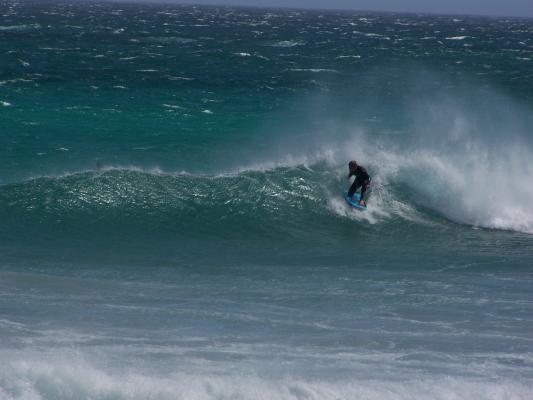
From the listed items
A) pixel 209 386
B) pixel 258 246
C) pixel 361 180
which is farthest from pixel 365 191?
pixel 209 386

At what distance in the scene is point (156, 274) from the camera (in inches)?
548

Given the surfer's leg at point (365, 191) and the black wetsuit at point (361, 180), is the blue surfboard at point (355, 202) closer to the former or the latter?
the surfer's leg at point (365, 191)

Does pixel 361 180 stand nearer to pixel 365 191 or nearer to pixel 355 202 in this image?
pixel 365 191

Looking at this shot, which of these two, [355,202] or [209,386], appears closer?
[209,386]

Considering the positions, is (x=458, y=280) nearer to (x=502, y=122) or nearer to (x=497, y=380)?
(x=497, y=380)

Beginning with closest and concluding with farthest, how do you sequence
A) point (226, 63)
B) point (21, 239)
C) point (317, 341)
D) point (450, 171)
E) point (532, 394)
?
point (532, 394)
point (317, 341)
point (21, 239)
point (450, 171)
point (226, 63)

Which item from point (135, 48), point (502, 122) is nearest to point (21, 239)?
point (502, 122)

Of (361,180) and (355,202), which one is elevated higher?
(361,180)

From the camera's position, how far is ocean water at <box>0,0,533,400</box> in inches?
381

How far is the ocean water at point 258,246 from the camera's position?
9.68 metres

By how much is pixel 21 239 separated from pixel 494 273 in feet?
30.2

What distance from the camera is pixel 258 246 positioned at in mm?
16484

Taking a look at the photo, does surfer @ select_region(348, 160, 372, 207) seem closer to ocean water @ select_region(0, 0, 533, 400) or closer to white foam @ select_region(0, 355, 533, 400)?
ocean water @ select_region(0, 0, 533, 400)

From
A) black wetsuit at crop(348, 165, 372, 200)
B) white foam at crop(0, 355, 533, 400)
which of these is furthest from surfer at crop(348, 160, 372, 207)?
white foam at crop(0, 355, 533, 400)
